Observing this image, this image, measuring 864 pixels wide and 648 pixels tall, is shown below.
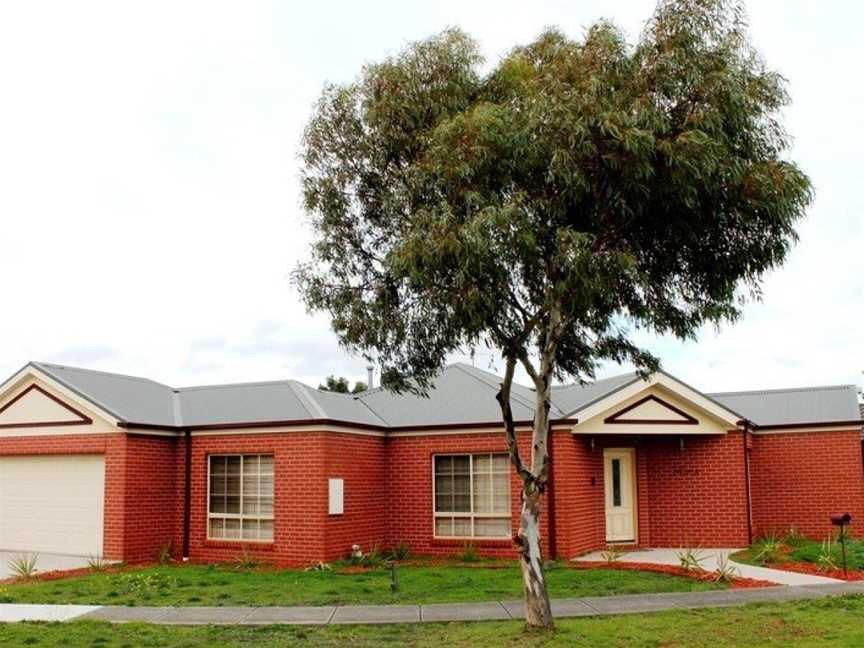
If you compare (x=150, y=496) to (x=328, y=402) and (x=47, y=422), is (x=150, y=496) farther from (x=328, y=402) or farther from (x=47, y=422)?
(x=328, y=402)

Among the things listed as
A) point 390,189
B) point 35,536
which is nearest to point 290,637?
point 390,189

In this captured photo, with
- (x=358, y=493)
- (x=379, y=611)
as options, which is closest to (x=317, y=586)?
(x=379, y=611)

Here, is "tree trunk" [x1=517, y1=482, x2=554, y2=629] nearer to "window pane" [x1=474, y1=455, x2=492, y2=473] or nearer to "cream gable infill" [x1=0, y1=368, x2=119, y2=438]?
"window pane" [x1=474, y1=455, x2=492, y2=473]

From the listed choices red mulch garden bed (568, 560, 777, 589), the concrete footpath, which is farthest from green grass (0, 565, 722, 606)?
the concrete footpath

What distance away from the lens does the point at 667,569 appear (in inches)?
624

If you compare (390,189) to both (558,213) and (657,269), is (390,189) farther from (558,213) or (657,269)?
(657,269)

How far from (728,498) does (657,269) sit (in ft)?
35.7

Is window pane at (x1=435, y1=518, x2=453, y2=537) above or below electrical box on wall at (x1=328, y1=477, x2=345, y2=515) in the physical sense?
below

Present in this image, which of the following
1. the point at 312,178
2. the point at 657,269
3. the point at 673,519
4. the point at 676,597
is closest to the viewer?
the point at 657,269

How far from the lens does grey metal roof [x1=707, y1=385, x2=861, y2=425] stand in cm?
2277

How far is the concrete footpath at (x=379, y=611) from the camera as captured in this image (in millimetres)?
11828

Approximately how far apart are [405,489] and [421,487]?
0.40 m

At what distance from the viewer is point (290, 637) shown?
10.8 metres

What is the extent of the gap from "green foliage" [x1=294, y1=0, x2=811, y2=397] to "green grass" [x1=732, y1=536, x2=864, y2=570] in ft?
26.0
